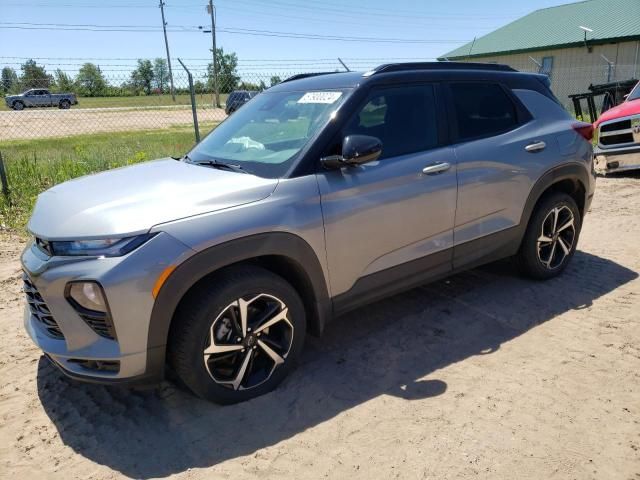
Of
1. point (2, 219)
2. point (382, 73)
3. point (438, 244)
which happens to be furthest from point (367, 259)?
point (2, 219)

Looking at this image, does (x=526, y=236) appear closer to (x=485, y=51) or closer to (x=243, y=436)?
(x=243, y=436)

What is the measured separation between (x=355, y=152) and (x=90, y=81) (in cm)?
960

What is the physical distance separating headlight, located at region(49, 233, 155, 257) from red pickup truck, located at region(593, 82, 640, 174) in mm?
8506

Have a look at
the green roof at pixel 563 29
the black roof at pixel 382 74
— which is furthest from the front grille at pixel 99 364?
the green roof at pixel 563 29

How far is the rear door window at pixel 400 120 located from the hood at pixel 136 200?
80 cm

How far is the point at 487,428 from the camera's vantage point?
2727mm

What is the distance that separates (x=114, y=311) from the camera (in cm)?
246

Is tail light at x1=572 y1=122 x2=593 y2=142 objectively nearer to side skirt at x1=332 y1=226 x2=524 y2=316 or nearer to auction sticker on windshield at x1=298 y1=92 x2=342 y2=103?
side skirt at x1=332 y1=226 x2=524 y2=316

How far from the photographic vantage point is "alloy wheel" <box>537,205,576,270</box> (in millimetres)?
4434

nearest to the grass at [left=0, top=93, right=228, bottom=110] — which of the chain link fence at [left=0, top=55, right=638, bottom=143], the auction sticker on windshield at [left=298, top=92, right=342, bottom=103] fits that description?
the chain link fence at [left=0, top=55, right=638, bottom=143]

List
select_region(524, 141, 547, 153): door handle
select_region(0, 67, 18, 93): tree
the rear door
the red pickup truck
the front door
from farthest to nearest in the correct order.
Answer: select_region(0, 67, 18, 93): tree, the red pickup truck, select_region(524, 141, 547, 153): door handle, the rear door, the front door

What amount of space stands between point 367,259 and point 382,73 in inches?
48.8

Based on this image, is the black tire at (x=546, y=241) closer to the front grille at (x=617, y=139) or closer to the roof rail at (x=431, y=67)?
the roof rail at (x=431, y=67)

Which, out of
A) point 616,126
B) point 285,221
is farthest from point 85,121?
point 285,221
